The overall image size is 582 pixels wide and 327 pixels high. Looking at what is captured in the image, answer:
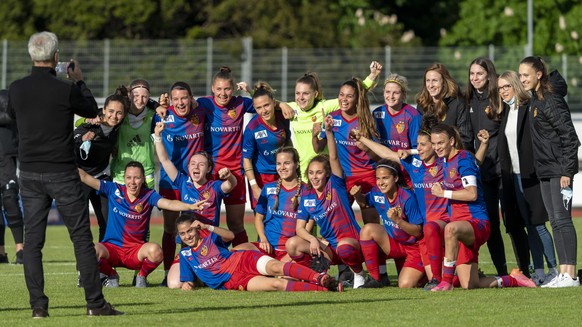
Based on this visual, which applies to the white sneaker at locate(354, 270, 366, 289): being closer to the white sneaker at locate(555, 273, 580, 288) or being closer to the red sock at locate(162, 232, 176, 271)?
the white sneaker at locate(555, 273, 580, 288)

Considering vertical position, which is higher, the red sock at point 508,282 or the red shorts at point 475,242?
the red shorts at point 475,242

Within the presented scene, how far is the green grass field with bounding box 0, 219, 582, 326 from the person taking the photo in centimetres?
891

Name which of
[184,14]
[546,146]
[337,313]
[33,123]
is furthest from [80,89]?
[184,14]

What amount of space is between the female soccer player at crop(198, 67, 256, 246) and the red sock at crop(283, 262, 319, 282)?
1.63 m

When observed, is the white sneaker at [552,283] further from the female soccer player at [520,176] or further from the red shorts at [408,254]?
the red shorts at [408,254]

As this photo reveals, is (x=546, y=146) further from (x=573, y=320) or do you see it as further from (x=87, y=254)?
(x=87, y=254)

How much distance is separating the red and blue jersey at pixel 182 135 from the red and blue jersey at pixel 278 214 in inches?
34.3

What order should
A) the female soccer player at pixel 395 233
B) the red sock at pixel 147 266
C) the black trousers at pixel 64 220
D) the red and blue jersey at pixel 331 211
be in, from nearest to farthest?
the black trousers at pixel 64 220 < the female soccer player at pixel 395 233 < the red and blue jersey at pixel 331 211 < the red sock at pixel 147 266

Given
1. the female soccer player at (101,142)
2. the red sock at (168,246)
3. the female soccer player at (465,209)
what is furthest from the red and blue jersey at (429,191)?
the female soccer player at (101,142)

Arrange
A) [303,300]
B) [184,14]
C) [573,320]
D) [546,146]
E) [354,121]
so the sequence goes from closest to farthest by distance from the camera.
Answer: [573,320], [303,300], [546,146], [354,121], [184,14]

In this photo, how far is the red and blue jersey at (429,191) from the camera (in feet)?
37.1

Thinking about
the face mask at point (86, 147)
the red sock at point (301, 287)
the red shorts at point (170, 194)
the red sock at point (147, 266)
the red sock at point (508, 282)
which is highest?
the face mask at point (86, 147)

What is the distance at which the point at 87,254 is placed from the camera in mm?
9094

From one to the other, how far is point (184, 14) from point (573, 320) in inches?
1222
